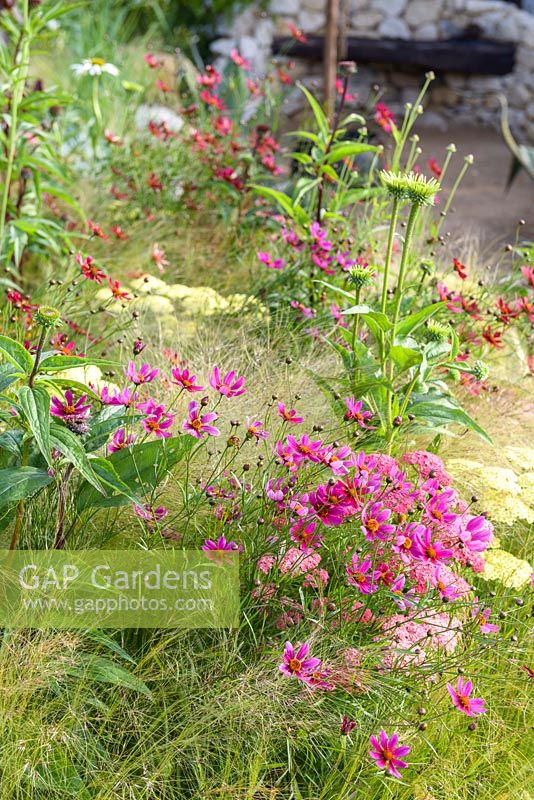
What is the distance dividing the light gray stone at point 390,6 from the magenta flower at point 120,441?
8026 mm

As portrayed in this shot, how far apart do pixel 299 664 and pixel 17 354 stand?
29.2 inches

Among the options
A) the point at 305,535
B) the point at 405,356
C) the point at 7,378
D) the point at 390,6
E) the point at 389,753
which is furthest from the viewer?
the point at 390,6

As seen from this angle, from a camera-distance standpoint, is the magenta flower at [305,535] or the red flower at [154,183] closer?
the magenta flower at [305,535]

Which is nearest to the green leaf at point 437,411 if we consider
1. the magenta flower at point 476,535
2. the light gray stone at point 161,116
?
the magenta flower at point 476,535

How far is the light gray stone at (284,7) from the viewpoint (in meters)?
8.44

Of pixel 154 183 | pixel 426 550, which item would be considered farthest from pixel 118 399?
pixel 154 183

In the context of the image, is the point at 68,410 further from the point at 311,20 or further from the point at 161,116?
the point at 311,20

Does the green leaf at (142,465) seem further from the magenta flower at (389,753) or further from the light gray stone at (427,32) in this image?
the light gray stone at (427,32)

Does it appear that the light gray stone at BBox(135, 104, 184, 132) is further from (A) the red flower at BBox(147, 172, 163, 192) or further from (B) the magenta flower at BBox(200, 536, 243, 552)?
(B) the magenta flower at BBox(200, 536, 243, 552)

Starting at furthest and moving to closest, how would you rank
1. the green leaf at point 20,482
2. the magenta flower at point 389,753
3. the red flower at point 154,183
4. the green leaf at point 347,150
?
the red flower at point 154,183 < the green leaf at point 347,150 < the green leaf at point 20,482 < the magenta flower at point 389,753

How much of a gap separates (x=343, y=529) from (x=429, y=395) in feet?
1.51

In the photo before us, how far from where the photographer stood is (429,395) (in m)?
2.20

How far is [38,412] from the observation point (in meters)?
1.56

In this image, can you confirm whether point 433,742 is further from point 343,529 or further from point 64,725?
point 64,725
